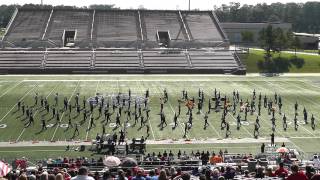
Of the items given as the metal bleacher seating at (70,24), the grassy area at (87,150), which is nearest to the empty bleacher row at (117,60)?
the metal bleacher seating at (70,24)

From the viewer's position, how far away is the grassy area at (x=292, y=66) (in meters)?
70.4

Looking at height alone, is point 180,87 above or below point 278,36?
below

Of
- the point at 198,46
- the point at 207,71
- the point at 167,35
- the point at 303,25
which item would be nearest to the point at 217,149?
the point at 207,71

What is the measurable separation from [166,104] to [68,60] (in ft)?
93.6

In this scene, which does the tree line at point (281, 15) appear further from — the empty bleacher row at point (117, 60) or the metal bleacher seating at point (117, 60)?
the metal bleacher seating at point (117, 60)

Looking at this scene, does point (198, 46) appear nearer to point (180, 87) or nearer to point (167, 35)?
point (167, 35)

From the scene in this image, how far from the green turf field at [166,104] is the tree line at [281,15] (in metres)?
95.0

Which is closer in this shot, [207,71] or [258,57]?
[207,71]

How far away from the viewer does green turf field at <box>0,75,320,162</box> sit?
3216cm

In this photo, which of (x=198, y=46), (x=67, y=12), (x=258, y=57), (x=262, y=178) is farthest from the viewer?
(x=67, y=12)

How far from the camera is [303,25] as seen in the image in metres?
154

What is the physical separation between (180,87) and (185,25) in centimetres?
3927

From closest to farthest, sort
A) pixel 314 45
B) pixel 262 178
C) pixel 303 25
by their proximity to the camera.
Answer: pixel 262 178, pixel 314 45, pixel 303 25

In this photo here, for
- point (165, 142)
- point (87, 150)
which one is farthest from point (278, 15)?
point (87, 150)
